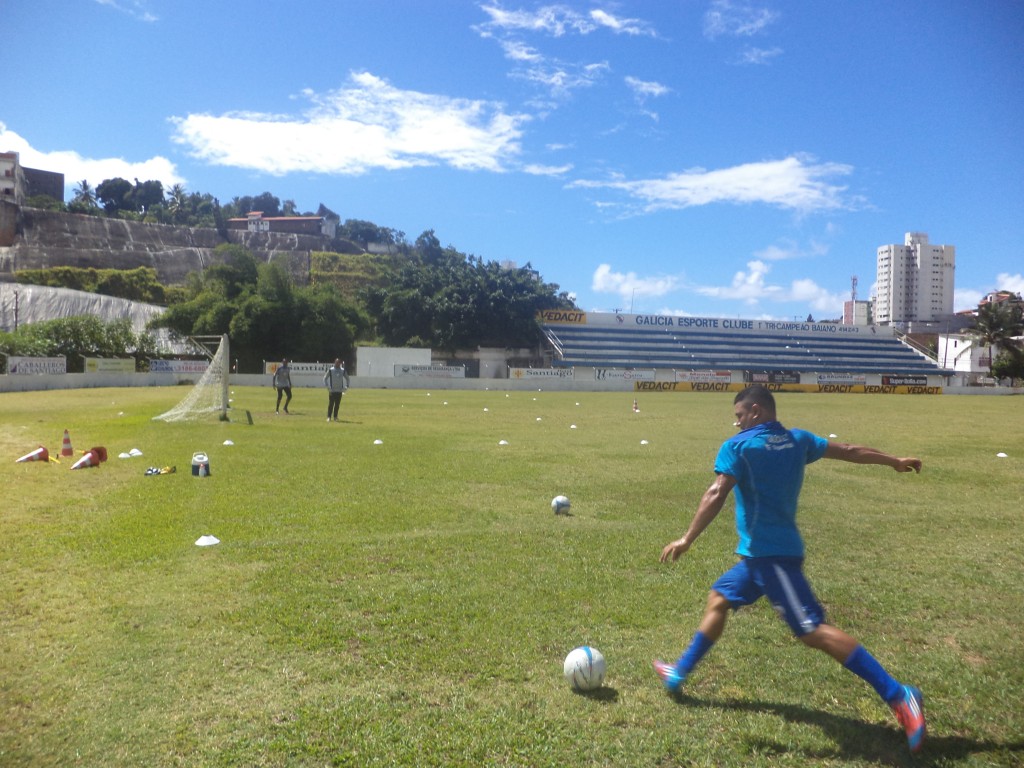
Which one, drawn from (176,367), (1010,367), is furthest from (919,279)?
(176,367)

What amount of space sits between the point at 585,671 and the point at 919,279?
204312 millimetres

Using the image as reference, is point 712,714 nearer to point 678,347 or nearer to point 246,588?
point 246,588

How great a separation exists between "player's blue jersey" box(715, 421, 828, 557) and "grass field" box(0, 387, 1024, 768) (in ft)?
3.06

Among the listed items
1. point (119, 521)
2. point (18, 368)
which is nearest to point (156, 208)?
point (18, 368)

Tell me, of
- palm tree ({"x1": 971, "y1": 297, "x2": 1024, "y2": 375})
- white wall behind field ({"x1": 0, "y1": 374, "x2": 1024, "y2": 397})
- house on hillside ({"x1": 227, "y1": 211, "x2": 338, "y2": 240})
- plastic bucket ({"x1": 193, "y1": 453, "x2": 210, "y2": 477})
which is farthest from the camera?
house on hillside ({"x1": 227, "y1": 211, "x2": 338, "y2": 240})

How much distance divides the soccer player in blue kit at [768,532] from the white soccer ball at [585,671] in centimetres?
38

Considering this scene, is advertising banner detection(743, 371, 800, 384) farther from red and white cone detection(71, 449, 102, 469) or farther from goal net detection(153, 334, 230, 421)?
red and white cone detection(71, 449, 102, 469)

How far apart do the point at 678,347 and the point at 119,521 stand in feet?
252

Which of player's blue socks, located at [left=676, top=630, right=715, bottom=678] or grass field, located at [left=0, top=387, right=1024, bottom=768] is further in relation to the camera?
player's blue socks, located at [left=676, top=630, right=715, bottom=678]

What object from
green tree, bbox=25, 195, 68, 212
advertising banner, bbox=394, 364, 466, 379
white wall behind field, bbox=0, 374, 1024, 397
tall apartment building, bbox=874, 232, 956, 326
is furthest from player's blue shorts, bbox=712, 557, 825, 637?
tall apartment building, bbox=874, 232, 956, 326

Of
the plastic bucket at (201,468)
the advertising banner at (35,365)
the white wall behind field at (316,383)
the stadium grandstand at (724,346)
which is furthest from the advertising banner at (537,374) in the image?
the plastic bucket at (201,468)

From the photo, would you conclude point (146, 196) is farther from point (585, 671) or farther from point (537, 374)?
point (585, 671)

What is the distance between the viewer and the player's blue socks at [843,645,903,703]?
403 centimetres

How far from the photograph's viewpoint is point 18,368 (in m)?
46.2
